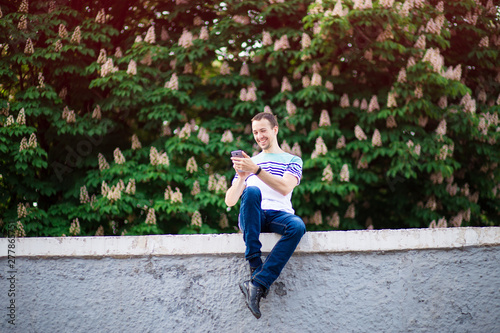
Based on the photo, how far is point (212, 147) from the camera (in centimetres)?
575

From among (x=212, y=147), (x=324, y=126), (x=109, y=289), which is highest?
(x=109, y=289)

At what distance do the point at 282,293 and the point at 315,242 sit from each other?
14.9 inches

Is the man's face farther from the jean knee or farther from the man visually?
the jean knee

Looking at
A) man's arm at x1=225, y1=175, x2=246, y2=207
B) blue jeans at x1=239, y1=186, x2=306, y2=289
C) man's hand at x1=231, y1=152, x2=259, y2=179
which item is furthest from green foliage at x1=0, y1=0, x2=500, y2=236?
man's hand at x1=231, y1=152, x2=259, y2=179

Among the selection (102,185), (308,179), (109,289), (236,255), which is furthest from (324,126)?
(109,289)

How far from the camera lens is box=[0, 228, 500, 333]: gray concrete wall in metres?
2.91

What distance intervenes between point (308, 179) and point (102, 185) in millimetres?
2494

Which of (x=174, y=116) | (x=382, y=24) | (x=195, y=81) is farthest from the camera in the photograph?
(x=195, y=81)

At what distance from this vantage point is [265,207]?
2967 mm

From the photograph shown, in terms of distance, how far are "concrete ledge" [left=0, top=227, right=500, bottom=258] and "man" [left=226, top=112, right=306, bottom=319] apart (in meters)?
0.14

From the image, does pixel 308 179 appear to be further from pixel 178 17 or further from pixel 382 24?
pixel 178 17

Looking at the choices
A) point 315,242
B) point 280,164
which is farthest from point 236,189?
point 315,242

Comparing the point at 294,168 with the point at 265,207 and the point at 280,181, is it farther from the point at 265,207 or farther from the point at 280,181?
the point at 265,207

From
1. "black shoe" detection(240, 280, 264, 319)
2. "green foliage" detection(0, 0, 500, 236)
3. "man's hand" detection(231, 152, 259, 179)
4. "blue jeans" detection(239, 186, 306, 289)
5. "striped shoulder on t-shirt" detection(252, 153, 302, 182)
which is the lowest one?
"green foliage" detection(0, 0, 500, 236)
